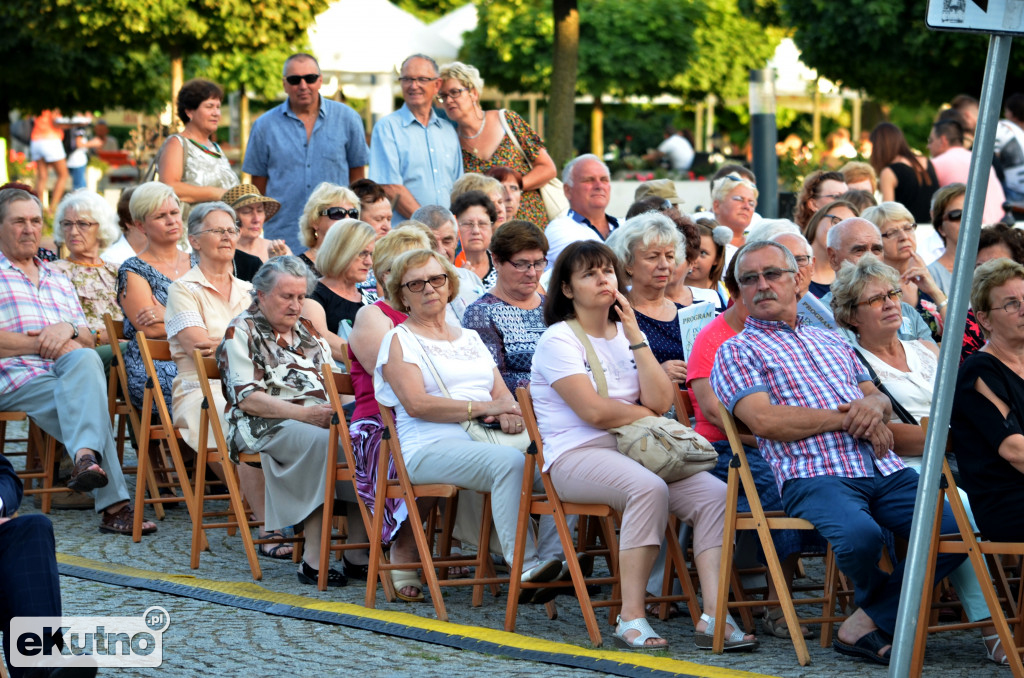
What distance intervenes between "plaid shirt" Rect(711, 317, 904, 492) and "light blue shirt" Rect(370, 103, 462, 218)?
425 cm

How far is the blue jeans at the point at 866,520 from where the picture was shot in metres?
5.50

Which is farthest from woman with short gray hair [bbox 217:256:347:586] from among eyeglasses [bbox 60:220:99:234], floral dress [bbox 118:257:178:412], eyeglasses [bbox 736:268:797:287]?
eyeglasses [bbox 60:220:99:234]

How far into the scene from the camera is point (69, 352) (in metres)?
8.05

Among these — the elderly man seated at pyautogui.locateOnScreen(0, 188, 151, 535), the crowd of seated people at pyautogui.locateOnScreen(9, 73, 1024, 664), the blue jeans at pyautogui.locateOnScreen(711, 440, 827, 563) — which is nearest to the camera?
the crowd of seated people at pyautogui.locateOnScreen(9, 73, 1024, 664)

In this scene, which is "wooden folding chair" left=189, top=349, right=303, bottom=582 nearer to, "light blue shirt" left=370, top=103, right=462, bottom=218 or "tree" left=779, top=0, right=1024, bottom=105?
"light blue shirt" left=370, top=103, right=462, bottom=218

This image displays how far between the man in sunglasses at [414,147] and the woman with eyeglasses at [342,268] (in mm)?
1866

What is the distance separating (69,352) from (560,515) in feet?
11.0

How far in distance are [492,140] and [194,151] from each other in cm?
201

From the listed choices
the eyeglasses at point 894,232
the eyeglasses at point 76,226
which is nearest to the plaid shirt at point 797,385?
the eyeglasses at point 894,232

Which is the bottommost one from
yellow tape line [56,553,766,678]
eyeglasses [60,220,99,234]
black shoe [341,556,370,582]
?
black shoe [341,556,370,582]

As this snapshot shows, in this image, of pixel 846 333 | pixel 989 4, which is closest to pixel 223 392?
pixel 846 333

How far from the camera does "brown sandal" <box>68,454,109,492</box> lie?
7.55 metres
